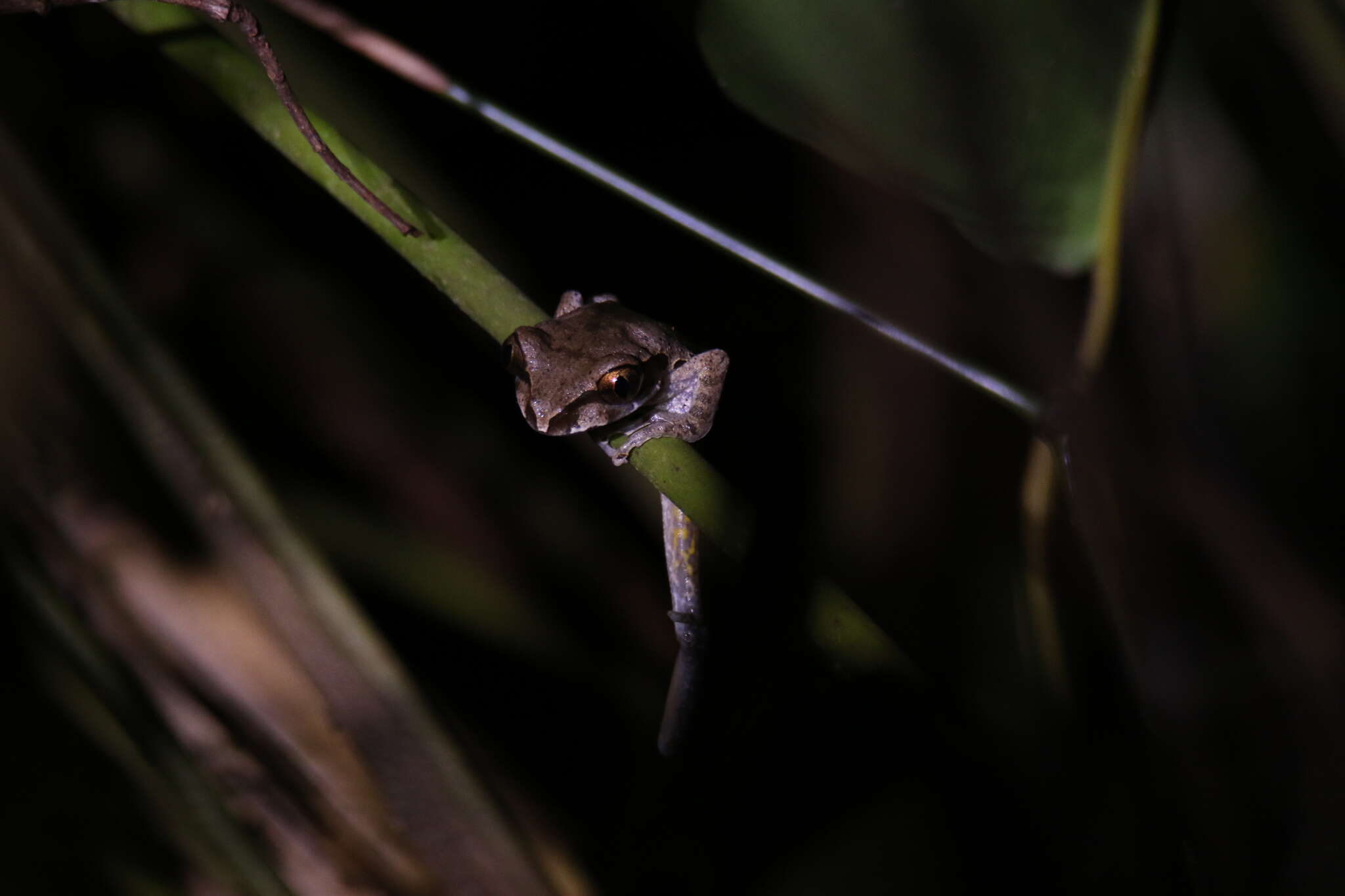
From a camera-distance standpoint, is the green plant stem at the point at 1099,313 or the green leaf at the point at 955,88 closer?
the green plant stem at the point at 1099,313

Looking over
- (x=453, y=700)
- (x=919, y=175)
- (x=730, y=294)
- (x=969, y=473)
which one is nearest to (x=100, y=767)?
(x=453, y=700)

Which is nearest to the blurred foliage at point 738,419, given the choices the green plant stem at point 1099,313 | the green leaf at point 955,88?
the green leaf at point 955,88

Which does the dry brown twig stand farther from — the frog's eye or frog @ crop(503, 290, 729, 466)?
the frog's eye

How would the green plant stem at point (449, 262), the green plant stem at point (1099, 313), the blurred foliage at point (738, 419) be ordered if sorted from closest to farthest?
the green plant stem at point (449, 262) → the green plant stem at point (1099, 313) → the blurred foliage at point (738, 419)

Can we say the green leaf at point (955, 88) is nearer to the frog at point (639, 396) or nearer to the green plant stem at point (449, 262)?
the frog at point (639, 396)

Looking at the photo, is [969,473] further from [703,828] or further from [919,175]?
[703,828]

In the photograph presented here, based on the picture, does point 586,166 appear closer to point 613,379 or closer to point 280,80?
point 613,379

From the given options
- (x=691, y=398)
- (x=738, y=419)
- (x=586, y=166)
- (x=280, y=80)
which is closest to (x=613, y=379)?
(x=691, y=398)
